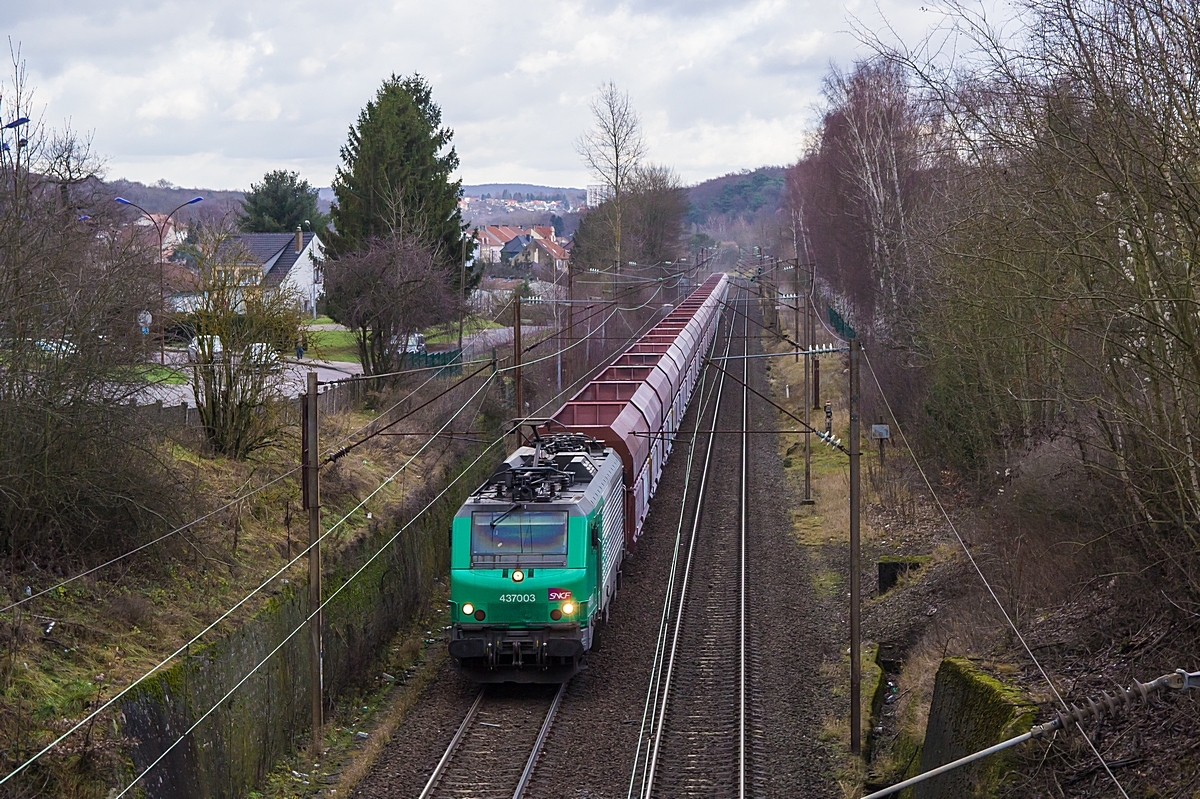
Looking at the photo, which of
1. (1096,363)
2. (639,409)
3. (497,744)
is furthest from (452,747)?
(639,409)

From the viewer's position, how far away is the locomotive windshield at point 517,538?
14859 mm

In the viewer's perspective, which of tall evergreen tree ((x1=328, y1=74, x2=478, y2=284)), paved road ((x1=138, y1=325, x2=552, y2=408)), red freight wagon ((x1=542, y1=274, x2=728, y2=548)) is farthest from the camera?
tall evergreen tree ((x1=328, y1=74, x2=478, y2=284))

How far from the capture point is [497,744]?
13.6 metres

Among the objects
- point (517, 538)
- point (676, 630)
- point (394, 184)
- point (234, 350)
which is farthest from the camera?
point (394, 184)

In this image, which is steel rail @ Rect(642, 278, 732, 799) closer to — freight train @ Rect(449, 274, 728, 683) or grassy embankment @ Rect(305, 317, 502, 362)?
freight train @ Rect(449, 274, 728, 683)

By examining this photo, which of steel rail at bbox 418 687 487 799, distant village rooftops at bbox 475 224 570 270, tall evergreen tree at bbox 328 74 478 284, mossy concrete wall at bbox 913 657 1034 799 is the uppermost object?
distant village rooftops at bbox 475 224 570 270

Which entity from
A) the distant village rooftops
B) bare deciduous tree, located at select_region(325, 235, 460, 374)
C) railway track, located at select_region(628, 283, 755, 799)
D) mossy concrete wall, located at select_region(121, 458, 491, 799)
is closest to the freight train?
railway track, located at select_region(628, 283, 755, 799)

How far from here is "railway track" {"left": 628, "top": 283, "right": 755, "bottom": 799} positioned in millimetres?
12719

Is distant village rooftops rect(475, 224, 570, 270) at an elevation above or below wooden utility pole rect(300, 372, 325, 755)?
above

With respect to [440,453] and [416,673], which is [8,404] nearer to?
[416,673]

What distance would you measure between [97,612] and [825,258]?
45.1 metres

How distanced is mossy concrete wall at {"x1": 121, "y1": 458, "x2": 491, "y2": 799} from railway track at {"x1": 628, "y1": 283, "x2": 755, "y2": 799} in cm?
456

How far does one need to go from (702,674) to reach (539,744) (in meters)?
3.48

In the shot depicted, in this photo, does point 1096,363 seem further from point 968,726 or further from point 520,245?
point 520,245
